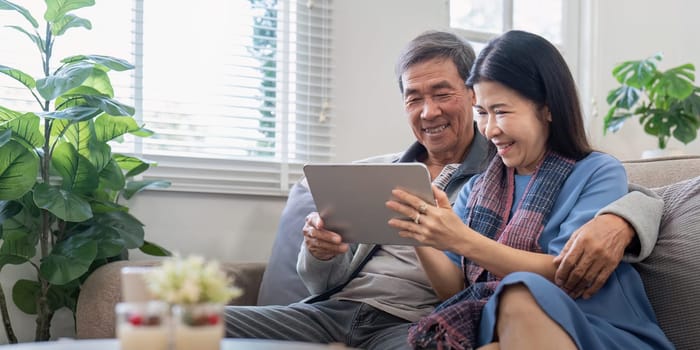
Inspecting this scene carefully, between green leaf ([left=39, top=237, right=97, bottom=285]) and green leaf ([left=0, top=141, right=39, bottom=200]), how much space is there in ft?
0.66

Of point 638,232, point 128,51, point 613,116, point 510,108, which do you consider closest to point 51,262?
point 128,51

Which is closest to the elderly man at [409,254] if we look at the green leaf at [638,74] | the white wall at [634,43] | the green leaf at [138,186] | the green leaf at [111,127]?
the green leaf at [138,186]

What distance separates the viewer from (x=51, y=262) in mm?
2279

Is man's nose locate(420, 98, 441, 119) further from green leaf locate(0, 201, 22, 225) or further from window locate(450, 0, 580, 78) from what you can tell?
window locate(450, 0, 580, 78)

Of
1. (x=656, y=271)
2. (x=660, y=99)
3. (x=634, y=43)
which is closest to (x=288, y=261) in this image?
(x=656, y=271)

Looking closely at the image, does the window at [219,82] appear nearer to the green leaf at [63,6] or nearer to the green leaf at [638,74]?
the green leaf at [63,6]

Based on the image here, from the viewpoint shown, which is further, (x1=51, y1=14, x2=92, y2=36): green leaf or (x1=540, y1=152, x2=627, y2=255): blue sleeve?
(x1=51, y1=14, x2=92, y2=36): green leaf

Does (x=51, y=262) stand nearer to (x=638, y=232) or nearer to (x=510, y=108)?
(x=510, y=108)

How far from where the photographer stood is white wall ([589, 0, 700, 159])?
12.4 feet

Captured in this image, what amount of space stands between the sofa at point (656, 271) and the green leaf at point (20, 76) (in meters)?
0.58

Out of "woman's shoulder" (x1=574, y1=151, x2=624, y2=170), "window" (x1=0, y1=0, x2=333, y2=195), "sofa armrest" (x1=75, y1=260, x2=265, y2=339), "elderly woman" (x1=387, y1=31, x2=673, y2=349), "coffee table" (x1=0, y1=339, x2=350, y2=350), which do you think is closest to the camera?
"coffee table" (x1=0, y1=339, x2=350, y2=350)

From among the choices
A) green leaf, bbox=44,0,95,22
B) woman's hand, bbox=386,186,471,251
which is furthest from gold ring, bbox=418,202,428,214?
green leaf, bbox=44,0,95,22

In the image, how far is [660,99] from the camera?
3572 mm

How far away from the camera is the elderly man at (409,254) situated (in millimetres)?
1557
